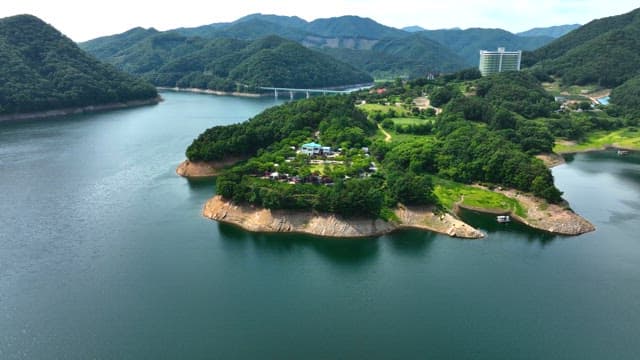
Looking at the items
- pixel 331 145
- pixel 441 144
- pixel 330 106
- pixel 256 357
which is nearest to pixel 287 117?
pixel 330 106

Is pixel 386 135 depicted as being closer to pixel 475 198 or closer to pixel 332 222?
pixel 475 198

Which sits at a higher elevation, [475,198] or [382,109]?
[382,109]

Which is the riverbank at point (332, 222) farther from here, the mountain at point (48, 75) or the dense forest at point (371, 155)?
the mountain at point (48, 75)

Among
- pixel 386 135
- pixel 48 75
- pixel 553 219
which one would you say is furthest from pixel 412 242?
pixel 48 75

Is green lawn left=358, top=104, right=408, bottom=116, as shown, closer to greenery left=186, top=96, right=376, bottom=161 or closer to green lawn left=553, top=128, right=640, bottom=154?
greenery left=186, top=96, right=376, bottom=161

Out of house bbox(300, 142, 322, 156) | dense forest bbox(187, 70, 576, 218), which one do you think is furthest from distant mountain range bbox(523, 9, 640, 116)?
house bbox(300, 142, 322, 156)

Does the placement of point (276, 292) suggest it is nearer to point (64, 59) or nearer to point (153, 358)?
point (153, 358)

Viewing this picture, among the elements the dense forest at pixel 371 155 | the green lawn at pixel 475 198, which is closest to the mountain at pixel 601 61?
the dense forest at pixel 371 155
